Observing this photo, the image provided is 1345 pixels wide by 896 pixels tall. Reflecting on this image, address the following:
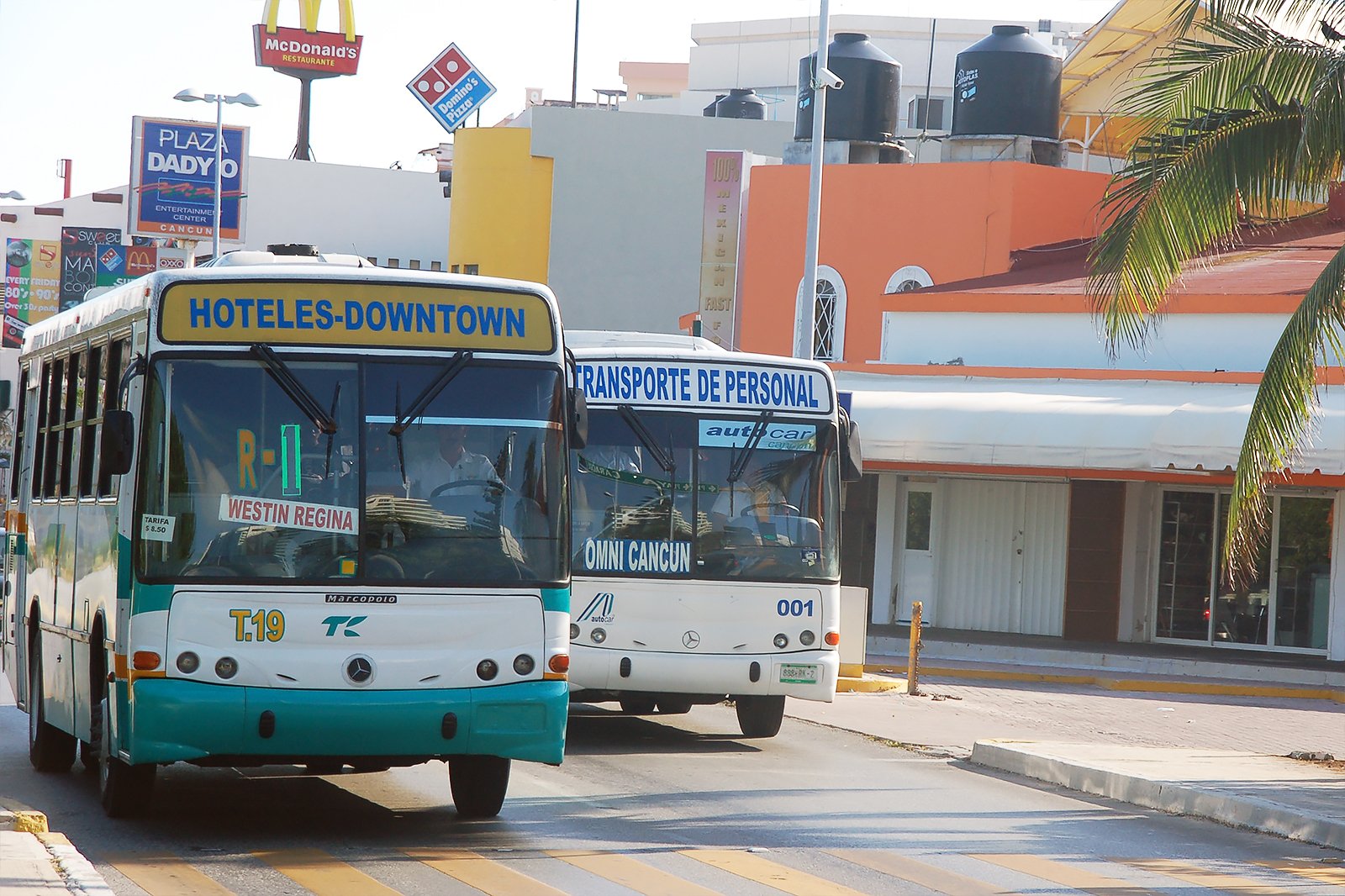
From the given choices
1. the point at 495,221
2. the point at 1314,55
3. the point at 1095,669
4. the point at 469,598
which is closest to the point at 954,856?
the point at 469,598

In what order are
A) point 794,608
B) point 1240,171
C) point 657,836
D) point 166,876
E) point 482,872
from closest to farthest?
point 166,876
point 482,872
point 657,836
point 1240,171
point 794,608

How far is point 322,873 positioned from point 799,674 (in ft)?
19.7

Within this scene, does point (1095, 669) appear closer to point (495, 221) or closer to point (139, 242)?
point (495, 221)

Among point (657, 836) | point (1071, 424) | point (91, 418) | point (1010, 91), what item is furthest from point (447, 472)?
point (1010, 91)

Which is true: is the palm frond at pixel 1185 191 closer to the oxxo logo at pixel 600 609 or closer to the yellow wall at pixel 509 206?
the oxxo logo at pixel 600 609

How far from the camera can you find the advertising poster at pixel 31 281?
62875mm

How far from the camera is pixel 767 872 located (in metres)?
8.38

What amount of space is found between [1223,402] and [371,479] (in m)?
16.6

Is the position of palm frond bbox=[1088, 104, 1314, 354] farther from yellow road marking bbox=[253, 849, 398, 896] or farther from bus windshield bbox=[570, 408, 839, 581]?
yellow road marking bbox=[253, 849, 398, 896]

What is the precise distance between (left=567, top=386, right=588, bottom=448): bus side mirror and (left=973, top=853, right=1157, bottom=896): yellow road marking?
2.98 meters

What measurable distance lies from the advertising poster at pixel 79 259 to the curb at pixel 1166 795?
50385mm

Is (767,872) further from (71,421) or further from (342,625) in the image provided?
(71,421)

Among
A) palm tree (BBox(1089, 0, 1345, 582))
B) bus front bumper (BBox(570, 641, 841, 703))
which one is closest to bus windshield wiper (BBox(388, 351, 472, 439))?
bus front bumper (BBox(570, 641, 841, 703))

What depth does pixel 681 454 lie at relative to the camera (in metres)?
13.6
